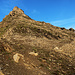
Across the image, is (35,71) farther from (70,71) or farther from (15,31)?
(15,31)

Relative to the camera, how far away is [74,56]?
12.1m

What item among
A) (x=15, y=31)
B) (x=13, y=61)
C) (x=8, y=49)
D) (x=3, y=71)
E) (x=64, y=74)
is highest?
(x=15, y=31)

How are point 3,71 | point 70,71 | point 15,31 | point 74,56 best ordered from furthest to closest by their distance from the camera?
point 15,31 → point 74,56 → point 70,71 → point 3,71

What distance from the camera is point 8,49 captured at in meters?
10.5

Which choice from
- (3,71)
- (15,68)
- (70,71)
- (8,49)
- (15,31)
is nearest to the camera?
(3,71)

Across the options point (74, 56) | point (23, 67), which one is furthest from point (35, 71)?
point (74, 56)

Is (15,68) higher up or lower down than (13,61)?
lower down

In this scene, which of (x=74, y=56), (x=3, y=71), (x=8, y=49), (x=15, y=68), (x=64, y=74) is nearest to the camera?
(x=3, y=71)

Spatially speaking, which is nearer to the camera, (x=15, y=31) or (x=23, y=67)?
(x=23, y=67)

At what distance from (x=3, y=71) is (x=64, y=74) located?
6.28 meters

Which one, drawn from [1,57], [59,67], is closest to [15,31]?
[1,57]

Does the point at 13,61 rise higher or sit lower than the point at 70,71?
higher

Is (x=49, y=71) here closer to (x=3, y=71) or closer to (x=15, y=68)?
(x=15, y=68)

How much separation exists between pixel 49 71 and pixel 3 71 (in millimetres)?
4737
